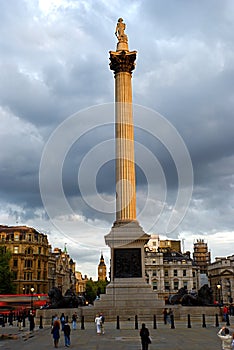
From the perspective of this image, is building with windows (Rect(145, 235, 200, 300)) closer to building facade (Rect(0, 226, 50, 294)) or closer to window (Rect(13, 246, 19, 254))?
building facade (Rect(0, 226, 50, 294))

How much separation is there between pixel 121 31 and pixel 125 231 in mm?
28614

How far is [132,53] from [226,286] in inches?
3707

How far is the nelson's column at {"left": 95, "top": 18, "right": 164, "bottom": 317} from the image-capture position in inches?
1634

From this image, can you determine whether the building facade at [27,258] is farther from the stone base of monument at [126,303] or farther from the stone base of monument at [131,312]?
the stone base of monument at [131,312]

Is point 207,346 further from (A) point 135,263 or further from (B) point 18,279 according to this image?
(B) point 18,279

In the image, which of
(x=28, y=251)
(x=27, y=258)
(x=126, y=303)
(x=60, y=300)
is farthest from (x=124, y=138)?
(x=28, y=251)

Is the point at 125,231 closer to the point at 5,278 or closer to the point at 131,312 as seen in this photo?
the point at 131,312

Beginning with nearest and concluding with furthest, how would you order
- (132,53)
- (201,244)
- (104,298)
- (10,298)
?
(104,298) < (132,53) < (10,298) < (201,244)

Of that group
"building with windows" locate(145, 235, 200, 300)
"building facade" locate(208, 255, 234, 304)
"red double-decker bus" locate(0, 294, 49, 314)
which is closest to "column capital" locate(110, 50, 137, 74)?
"red double-decker bus" locate(0, 294, 49, 314)

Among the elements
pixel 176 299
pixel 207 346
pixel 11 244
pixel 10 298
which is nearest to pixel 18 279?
pixel 11 244

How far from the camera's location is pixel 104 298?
42125 mm

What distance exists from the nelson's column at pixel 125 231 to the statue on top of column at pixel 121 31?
0.15 meters

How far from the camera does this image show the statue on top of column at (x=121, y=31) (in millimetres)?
55228

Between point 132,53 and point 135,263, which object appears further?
point 132,53
